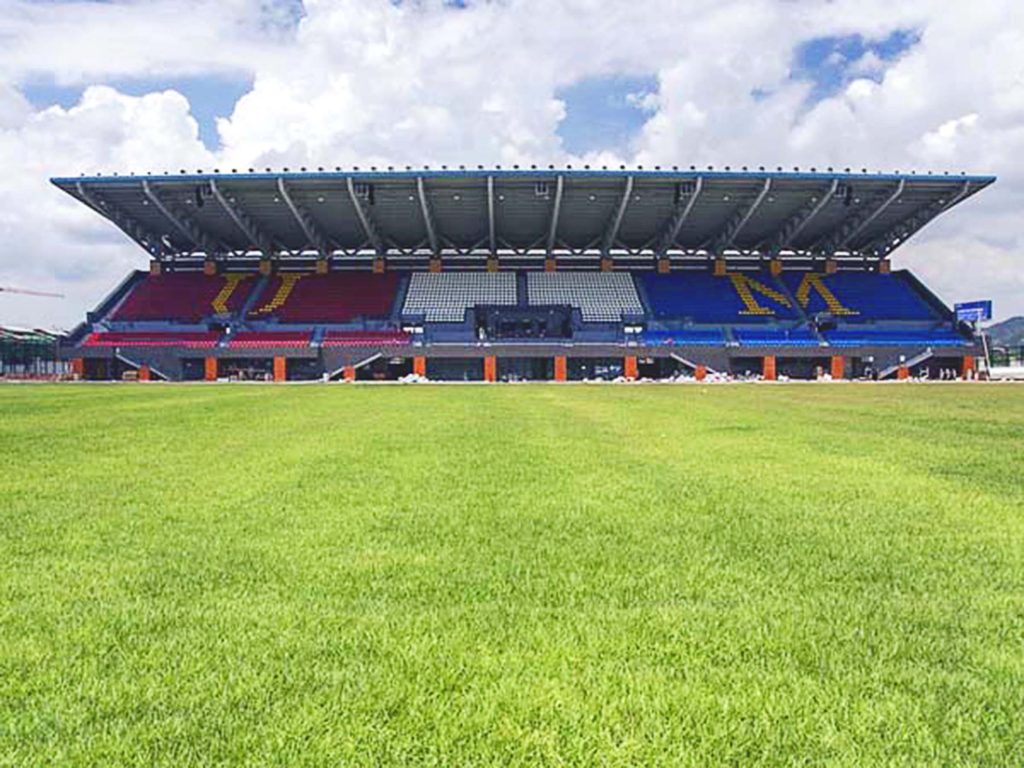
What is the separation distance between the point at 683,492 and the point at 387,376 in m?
53.9

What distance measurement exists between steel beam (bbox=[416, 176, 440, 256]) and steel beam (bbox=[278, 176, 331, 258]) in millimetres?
8698

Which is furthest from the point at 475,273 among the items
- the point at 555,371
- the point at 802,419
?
the point at 802,419

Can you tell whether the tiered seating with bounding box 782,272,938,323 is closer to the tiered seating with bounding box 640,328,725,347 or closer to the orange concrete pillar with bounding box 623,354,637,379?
the tiered seating with bounding box 640,328,725,347

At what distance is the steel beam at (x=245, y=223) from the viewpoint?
56.4 meters

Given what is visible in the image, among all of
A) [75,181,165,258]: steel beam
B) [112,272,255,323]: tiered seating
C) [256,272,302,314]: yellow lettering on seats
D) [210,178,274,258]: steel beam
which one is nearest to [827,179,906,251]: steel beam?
[256,272,302,314]: yellow lettering on seats

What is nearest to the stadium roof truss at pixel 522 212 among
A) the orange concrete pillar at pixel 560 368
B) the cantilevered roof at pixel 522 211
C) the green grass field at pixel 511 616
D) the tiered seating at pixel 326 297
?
the cantilevered roof at pixel 522 211

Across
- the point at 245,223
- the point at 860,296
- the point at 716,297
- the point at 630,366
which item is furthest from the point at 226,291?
the point at 860,296

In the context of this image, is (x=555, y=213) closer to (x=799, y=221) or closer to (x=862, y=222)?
(x=799, y=221)

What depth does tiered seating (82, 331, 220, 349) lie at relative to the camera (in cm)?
6141

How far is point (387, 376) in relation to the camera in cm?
6188

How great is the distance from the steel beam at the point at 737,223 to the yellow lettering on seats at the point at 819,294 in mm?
7125

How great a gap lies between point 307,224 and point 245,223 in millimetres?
4539

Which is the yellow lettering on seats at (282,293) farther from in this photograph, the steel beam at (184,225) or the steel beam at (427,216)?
the steel beam at (427,216)

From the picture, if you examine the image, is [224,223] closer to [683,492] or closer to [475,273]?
[475,273]
